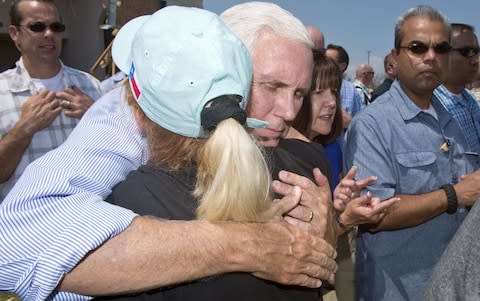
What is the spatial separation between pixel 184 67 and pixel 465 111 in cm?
311

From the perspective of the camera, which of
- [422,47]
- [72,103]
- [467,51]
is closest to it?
[422,47]

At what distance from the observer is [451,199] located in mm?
2273

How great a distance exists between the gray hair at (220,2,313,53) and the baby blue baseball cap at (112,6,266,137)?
56cm

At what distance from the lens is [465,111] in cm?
353

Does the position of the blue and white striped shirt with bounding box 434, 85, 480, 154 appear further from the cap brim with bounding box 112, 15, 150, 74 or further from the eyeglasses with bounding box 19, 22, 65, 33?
the eyeglasses with bounding box 19, 22, 65, 33

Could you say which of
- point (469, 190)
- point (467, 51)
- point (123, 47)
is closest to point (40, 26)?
point (123, 47)

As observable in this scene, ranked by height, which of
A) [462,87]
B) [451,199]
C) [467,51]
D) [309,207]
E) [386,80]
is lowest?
[386,80]

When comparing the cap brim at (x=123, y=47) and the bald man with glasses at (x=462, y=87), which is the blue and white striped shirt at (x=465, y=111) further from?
the cap brim at (x=123, y=47)

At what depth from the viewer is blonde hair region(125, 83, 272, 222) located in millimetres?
927

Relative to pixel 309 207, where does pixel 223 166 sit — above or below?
above

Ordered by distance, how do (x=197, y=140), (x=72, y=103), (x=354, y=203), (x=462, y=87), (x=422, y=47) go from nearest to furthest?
1. (x=197, y=140)
2. (x=354, y=203)
3. (x=422, y=47)
4. (x=72, y=103)
5. (x=462, y=87)

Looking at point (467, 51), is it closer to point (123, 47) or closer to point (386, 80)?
point (386, 80)

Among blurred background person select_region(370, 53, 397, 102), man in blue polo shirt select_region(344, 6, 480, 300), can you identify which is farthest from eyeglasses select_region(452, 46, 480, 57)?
blurred background person select_region(370, 53, 397, 102)

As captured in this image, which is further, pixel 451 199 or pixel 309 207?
pixel 451 199
